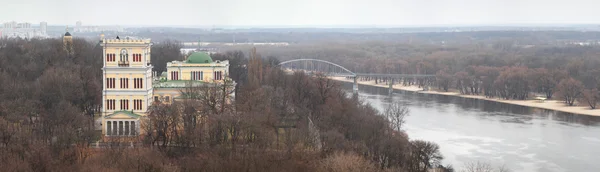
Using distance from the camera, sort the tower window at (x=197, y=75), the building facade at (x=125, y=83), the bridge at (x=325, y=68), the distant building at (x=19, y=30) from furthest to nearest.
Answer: the distant building at (x=19, y=30) < the bridge at (x=325, y=68) < the tower window at (x=197, y=75) < the building facade at (x=125, y=83)

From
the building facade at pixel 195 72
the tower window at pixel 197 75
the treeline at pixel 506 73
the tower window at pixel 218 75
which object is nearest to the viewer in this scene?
the building facade at pixel 195 72

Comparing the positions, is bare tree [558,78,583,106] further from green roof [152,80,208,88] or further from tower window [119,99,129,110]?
tower window [119,99,129,110]

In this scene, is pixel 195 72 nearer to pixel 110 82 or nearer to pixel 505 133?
pixel 110 82

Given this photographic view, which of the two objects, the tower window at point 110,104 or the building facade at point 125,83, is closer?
the building facade at point 125,83

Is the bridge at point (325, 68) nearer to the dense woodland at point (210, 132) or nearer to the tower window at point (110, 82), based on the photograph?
the dense woodland at point (210, 132)

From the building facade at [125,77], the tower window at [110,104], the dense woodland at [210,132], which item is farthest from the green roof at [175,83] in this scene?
the tower window at [110,104]

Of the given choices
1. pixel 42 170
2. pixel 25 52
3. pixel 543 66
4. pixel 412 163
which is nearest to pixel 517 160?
pixel 412 163

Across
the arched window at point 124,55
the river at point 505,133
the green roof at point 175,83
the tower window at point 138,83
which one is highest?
the arched window at point 124,55
